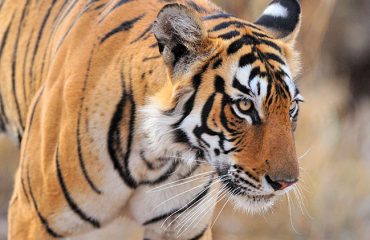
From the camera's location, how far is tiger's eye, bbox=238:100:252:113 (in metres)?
2.08

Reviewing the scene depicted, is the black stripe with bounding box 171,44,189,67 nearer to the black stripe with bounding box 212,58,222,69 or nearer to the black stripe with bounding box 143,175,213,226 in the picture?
the black stripe with bounding box 212,58,222,69

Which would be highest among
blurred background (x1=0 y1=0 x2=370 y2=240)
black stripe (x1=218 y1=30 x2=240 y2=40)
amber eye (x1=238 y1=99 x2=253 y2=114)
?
black stripe (x1=218 y1=30 x2=240 y2=40)

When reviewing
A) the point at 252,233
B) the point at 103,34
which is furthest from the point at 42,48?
the point at 252,233

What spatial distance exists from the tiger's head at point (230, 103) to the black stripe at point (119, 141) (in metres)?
0.08

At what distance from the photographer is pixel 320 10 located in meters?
4.34

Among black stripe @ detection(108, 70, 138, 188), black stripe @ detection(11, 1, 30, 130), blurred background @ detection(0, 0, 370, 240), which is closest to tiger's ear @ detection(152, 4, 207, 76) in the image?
black stripe @ detection(108, 70, 138, 188)

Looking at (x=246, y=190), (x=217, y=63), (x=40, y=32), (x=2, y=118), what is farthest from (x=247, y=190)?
(x=2, y=118)

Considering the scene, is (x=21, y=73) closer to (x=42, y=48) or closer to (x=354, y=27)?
(x=42, y=48)

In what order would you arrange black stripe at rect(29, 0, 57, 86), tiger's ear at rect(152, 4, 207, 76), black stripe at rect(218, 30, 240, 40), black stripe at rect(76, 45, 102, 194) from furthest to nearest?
black stripe at rect(29, 0, 57, 86) → black stripe at rect(76, 45, 102, 194) → black stripe at rect(218, 30, 240, 40) → tiger's ear at rect(152, 4, 207, 76)

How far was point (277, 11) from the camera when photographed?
2.40 metres

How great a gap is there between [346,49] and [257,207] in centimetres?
267

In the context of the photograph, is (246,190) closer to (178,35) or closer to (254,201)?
(254,201)

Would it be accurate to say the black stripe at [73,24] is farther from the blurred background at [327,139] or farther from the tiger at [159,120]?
the blurred background at [327,139]

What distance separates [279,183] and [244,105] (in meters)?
0.21
